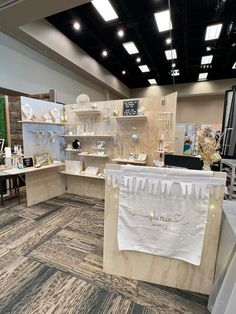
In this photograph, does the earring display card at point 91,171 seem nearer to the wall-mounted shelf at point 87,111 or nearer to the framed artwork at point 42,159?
the framed artwork at point 42,159

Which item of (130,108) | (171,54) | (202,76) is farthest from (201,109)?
(130,108)

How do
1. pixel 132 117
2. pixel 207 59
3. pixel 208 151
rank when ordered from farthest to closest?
pixel 207 59
pixel 132 117
pixel 208 151

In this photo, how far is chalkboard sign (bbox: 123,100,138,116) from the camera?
11.9 feet

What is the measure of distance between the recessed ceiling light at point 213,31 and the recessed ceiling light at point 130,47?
1.90 metres

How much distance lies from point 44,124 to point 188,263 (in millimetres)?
3587

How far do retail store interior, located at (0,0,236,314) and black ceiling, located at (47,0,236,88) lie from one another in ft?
0.12

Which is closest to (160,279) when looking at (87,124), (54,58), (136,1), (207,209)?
(207,209)

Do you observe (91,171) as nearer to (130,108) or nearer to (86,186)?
(86,186)

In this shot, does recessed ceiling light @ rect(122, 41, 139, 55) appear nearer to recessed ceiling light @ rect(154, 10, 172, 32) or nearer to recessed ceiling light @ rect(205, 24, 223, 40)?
recessed ceiling light @ rect(154, 10, 172, 32)

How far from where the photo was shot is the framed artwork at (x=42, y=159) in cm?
372

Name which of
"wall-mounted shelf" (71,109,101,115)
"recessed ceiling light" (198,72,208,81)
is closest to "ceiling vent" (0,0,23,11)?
"wall-mounted shelf" (71,109,101,115)

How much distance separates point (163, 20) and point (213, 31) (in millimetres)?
1406

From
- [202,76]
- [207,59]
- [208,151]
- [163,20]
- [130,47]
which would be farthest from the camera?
[202,76]

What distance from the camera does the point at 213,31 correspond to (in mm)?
4512
